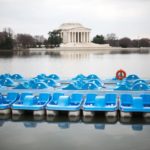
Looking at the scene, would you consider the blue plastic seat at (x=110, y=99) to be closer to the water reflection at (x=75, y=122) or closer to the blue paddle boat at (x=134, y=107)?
the blue paddle boat at (x=134, y=107)

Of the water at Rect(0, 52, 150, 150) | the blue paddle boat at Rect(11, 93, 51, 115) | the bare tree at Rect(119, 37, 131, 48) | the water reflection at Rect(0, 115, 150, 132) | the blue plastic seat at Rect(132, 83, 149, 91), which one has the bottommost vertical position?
the water at Rect(0, 52, 150, 150)

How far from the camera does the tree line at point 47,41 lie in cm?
8860

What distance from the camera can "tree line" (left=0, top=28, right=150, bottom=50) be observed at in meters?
88.6

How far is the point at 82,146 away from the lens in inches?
434

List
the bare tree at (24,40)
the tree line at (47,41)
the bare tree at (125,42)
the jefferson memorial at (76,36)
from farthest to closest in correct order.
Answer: the bare tree at (125,42)
the jefferson memorial at (76,36)
the bare tree at (24,40)
the tree line at (47,41)

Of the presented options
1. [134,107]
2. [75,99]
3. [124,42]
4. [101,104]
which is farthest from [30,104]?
[124,42]

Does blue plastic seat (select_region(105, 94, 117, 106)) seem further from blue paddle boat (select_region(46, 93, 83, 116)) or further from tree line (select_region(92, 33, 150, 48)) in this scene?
tree line (select_region(92, 33, 150, 48))

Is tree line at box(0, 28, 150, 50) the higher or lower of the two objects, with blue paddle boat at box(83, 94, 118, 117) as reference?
higher

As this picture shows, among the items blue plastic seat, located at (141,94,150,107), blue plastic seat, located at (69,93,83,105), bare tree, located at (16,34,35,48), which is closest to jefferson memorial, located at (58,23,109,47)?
bare tree, located at (16,34,35,48)

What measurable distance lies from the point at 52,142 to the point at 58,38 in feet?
322

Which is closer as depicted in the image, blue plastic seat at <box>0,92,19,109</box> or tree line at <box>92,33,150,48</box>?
blue plastic seat at <box>0,92,19,109</box>

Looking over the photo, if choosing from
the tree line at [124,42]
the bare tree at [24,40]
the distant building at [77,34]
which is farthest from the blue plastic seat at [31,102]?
the distant building at [77,34]

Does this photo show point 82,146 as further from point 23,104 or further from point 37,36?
point 37,36

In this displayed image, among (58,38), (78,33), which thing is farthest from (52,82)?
(78,33)
